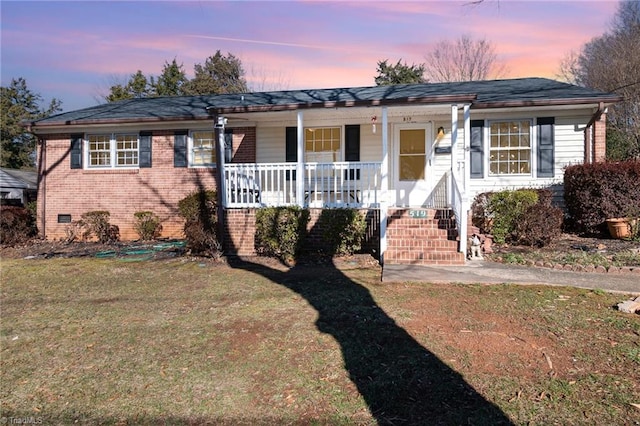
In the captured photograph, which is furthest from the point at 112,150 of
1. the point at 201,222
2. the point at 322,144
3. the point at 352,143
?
the point at 352,143

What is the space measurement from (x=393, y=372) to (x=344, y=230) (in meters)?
5.06

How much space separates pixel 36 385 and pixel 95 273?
4.67 meters

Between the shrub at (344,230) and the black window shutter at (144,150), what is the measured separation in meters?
6.96

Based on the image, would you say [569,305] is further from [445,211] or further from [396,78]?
[396,78]

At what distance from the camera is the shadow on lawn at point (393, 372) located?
2.72 m

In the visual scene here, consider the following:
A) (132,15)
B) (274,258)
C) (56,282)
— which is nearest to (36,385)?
(56,282)

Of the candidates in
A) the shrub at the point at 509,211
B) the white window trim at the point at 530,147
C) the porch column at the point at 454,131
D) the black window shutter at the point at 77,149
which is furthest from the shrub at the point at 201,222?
the white window trim at the point at 530,147

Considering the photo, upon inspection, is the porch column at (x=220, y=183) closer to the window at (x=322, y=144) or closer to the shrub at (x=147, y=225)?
the window at (x=322, y=144)

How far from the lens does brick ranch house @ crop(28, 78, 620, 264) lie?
8.57m

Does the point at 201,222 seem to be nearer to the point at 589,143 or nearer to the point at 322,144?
the point at 322,144

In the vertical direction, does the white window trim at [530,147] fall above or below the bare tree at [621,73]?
below

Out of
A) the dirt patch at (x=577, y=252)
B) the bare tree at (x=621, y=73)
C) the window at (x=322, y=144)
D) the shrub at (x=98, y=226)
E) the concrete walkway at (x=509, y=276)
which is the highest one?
the bare tree at (x=621, y=73)

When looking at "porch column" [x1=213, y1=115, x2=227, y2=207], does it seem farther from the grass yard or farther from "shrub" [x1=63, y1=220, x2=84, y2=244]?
"shrub" [x1=63, y1=220, x2=84, y2=244]

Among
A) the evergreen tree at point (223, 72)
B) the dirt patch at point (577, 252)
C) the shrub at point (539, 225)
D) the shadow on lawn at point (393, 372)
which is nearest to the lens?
the shadow on lawn at point (393, 372)
